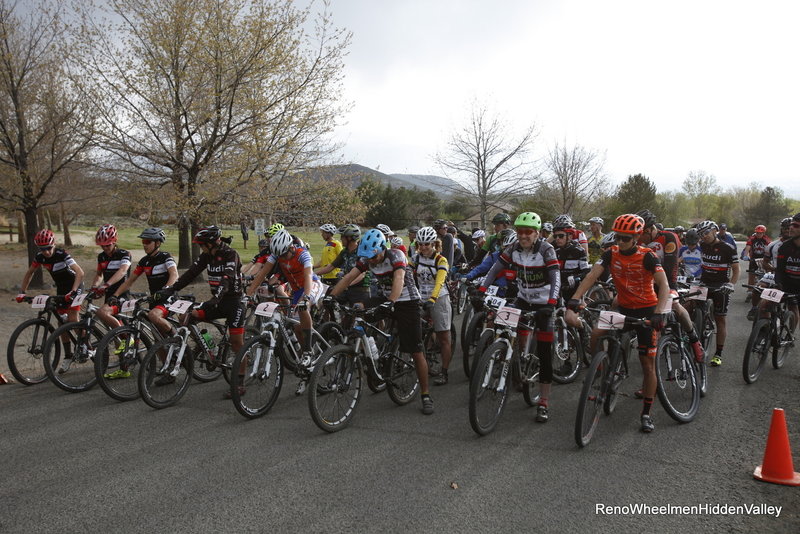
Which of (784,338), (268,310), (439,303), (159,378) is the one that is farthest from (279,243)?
(784,338)

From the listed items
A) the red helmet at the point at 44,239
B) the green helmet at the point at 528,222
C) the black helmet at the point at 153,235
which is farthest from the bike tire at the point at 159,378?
the green helmet at the point at 528,222

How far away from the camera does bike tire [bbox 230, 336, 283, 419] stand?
5396 millimetres

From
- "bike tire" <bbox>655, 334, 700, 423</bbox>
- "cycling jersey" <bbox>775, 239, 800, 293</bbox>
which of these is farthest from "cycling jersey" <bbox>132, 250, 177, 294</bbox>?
"cycling jersey" <bbox>775, 239, 800, 293</bbox>

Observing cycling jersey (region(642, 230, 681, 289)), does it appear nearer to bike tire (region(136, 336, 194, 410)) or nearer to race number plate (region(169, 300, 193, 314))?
race number plate (region(169, 300, 193, 314))

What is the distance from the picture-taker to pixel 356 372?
556 cm

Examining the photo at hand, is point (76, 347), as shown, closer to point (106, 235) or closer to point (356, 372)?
point (106, 235)

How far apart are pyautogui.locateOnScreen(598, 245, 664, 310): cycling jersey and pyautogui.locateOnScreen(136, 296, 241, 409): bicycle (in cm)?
453

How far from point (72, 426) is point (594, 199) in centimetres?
3991

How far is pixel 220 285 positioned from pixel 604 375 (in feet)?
14.8

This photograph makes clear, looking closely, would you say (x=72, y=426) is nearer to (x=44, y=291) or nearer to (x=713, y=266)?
(x=713, y=266)

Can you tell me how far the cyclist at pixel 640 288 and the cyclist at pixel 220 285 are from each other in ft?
12.8

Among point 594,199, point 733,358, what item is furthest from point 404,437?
point 594,199

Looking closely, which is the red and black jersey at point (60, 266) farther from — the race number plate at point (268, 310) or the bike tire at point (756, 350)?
the bike tire at point (756, 350)

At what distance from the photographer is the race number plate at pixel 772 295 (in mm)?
6882
